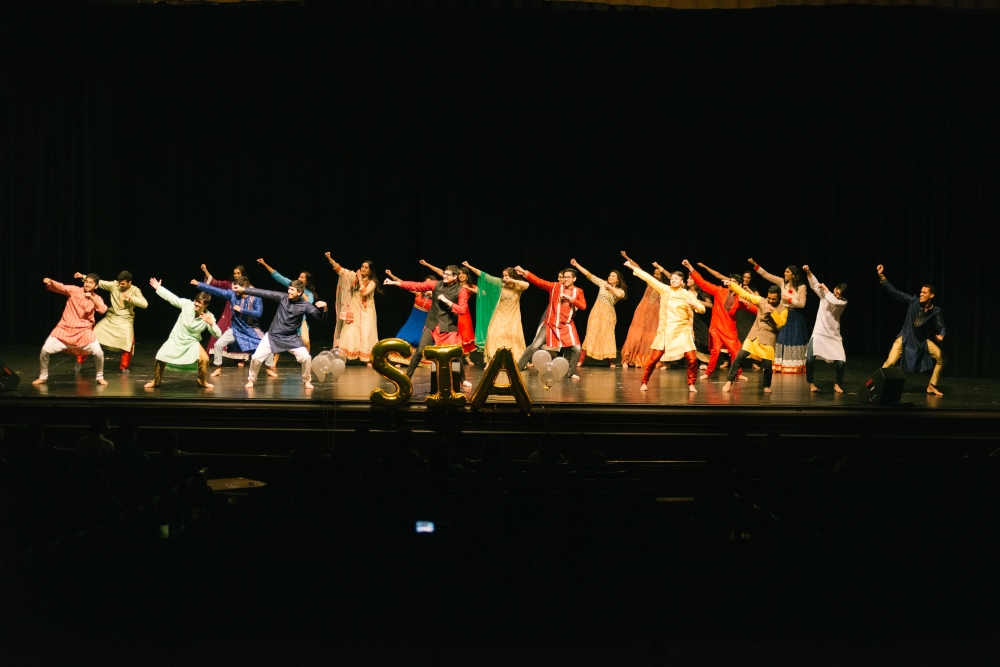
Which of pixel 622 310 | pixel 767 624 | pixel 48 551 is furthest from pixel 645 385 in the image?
pixel 48 551

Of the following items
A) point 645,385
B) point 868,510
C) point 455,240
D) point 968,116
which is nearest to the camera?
point 868,510

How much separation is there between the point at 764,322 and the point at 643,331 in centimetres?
175

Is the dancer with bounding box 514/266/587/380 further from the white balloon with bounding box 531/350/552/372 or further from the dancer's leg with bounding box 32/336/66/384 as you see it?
the dancer's leg with bounding box 32/336/66/384

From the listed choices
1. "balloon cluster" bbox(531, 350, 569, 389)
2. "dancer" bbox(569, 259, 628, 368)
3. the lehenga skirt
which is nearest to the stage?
"balloon cluster" bbox(531, 350, 569, 389)

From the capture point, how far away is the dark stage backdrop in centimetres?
1384

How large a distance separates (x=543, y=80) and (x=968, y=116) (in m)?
5.79

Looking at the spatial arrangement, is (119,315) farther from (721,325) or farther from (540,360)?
(721,325)

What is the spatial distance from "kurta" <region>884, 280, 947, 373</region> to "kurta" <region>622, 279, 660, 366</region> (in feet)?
9.83

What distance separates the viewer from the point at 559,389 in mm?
9922

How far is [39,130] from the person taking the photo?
14258 millimetres

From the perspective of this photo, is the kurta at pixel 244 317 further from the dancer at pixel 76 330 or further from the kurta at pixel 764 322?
the kurta at pixel 764 322

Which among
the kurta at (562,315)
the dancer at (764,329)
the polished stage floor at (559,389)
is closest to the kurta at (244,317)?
the polished stage floor at (559,389)

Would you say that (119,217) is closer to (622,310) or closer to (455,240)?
(455,240)

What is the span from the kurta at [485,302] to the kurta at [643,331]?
6.32 feet
